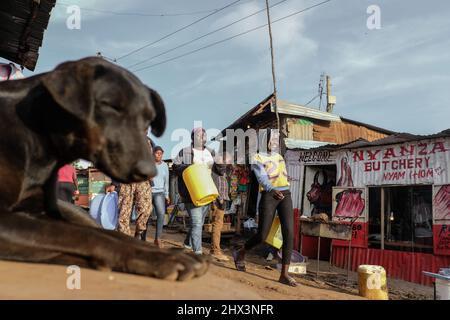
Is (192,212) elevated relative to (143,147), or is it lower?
lower

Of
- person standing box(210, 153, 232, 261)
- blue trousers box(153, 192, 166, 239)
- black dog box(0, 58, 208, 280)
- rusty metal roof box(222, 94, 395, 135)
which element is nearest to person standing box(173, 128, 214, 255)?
person standing box(210, 153, 232, 261)

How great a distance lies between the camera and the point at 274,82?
16.0 m

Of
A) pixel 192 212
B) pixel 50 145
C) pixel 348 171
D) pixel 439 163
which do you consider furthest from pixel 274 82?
pixel 50 145

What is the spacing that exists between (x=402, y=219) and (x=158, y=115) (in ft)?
39.4

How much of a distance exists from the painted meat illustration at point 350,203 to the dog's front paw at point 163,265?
10740 millimetres

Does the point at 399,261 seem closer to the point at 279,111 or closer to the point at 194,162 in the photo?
the point at 194,162

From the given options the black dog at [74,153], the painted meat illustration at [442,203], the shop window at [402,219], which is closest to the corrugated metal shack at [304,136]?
the shop window at [402,219]

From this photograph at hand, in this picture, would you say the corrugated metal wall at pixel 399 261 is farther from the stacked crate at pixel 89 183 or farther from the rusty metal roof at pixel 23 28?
the stacked crate at pixel 89 183

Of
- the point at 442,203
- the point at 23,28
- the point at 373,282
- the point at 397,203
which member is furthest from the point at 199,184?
the point at 397,203

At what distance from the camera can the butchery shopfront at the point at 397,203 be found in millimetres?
10203
